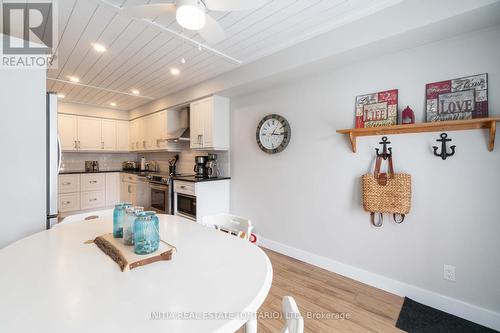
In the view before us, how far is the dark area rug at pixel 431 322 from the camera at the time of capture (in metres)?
1.64

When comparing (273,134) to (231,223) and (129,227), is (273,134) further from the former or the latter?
(129,227)

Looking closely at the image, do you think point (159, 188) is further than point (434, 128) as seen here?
Yes

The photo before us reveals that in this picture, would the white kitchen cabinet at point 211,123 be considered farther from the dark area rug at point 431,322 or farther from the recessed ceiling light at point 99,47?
the dark area rug at point 431,322

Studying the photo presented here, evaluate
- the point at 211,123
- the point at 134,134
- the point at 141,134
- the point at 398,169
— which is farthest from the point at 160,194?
the point at 398,169

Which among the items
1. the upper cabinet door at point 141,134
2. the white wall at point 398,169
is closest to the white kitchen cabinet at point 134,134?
the upper cabinet door at point 141,134

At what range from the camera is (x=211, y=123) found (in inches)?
135

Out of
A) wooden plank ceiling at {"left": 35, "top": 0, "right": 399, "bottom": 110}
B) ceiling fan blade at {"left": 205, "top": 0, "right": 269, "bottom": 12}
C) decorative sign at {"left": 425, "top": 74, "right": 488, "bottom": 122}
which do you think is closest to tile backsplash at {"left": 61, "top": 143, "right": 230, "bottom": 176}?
wooden plank ceiling at {"left": 35, "top": 0, "right": 399, "bottom": 110}

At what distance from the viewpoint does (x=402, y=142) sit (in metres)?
2.05

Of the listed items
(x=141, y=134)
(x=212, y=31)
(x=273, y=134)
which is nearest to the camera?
(x=212, y=31)

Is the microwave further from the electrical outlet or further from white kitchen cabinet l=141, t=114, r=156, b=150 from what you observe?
the electrical outlet

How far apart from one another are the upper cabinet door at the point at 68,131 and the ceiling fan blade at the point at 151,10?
4.52 metres

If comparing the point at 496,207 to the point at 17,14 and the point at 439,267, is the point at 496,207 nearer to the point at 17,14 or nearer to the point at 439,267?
the point at 439,267

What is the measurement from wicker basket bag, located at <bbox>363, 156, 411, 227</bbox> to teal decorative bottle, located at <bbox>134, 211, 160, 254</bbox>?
1.90 metres

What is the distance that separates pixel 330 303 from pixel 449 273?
3.23 feet
